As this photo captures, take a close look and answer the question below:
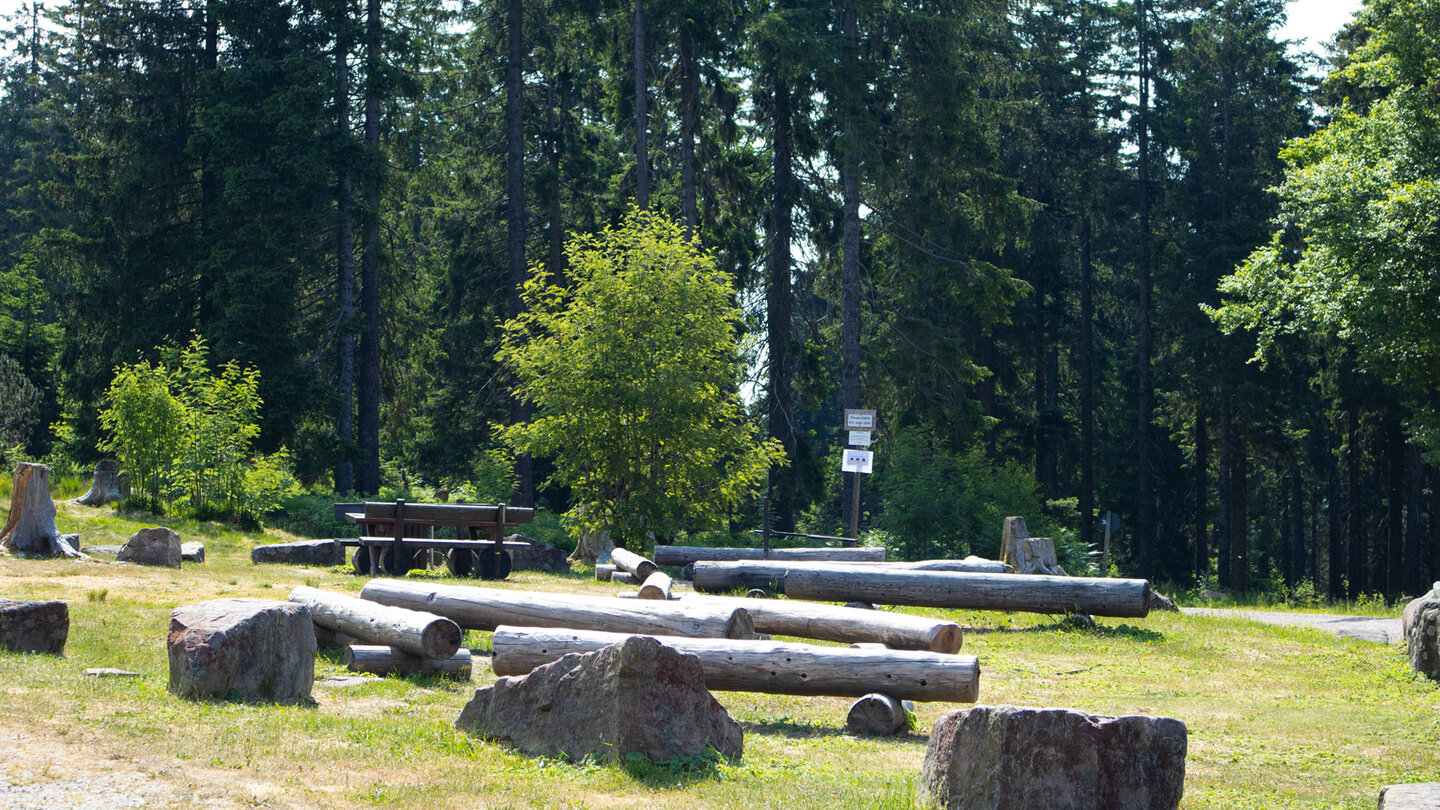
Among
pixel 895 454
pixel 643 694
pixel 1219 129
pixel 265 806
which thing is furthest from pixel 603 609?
pixel 1219 129

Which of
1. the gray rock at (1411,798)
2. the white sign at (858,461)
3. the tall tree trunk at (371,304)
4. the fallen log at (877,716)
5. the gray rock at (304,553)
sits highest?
the tall tree trunk at (371,304)

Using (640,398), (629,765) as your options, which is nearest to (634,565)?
(640,398)

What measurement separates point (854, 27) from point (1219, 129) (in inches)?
657

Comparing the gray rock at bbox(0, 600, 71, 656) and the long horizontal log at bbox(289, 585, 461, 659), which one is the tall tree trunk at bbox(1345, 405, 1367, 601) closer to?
the long horizontal log at bbox(289, 585, 461, 659)

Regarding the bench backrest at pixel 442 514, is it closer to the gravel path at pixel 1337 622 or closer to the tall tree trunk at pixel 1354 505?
the gravel path at pixel 1337 622

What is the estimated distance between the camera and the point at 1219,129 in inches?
1532

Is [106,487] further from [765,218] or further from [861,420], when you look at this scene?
[765,218]

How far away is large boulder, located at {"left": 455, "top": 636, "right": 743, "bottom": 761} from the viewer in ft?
22.2

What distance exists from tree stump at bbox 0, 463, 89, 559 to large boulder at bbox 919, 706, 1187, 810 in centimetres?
1392

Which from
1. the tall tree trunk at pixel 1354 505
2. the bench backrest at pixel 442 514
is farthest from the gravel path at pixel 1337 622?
the tall tree trunk at pixel 1354 505

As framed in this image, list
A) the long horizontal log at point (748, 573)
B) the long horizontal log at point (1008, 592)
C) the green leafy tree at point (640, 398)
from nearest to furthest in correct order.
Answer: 1. the long horizontal log at point (1008, 592)
2. the long horizontal log at point (748, 573)
3. the green leafy tree at point (640, 398)

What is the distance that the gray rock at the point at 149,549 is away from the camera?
627 inches

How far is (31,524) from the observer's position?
1548 centimetres

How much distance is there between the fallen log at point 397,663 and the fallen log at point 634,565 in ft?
25.0
